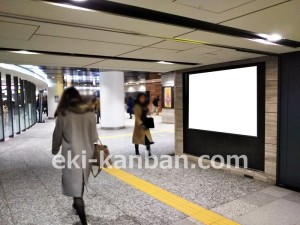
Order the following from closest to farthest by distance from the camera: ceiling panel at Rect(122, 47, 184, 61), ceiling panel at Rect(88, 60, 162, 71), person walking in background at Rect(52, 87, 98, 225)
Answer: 1. person walking in background at Rect(52, 87, 98, 225)
2. ceiling panel at Rect(122, 47, 184, 61)
3. ceiling panel at Rect(88, 60, 162, 71)

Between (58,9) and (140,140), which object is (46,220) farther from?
(140,140)

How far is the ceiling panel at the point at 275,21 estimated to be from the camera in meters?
2.07

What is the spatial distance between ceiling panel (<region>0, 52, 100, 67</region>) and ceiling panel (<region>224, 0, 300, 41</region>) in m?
2.84

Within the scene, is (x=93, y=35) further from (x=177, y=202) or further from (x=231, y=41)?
(x=177, y=202)

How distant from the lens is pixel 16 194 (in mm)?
3980

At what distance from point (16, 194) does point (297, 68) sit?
16.0 ft

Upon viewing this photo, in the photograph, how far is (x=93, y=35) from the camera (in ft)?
9.29

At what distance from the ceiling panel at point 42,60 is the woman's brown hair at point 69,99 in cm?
288

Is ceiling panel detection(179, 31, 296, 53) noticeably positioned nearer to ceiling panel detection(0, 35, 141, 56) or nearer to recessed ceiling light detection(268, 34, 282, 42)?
recessed ceiling light detection(268, 34, 282, 42)

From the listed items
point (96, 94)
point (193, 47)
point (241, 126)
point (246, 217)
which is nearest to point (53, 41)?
point (193, 47)

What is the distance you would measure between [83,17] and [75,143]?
3.81ft

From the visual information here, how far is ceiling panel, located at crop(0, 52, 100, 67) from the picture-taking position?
419 cm

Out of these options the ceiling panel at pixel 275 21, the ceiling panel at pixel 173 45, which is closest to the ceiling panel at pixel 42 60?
the ceiling panel at pixel 173 45

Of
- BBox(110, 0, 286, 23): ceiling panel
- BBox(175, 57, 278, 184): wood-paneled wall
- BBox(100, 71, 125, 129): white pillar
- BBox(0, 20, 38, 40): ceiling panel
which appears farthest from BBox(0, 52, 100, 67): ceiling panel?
BBox(100, 71, 125, 129): white pillar
